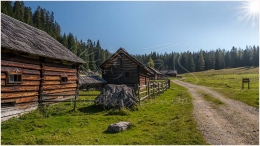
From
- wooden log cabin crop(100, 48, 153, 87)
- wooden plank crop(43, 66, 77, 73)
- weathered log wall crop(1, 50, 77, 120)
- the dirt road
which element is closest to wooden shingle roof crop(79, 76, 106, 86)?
wooden log cabin crop(100, 48, 153, 87)

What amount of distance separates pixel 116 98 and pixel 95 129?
4486 mm

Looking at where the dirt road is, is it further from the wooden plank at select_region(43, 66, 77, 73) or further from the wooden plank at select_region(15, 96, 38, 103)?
the wooden plank at select_region(43, 66, 77, 73)

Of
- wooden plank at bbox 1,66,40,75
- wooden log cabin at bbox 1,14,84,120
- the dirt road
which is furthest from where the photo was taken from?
wooden log cabin at bbox 1,14,84,120

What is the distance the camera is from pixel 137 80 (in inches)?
1105

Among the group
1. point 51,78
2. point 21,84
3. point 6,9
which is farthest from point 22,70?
point 6,9

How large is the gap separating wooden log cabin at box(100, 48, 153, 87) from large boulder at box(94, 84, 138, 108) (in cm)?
1401

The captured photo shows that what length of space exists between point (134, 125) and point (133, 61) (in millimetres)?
19325

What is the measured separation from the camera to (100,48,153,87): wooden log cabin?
92.2 ft

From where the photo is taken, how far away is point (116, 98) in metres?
13.5

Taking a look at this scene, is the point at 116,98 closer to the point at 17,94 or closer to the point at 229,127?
the point at 17,94

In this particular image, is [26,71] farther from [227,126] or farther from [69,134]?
[227,126]

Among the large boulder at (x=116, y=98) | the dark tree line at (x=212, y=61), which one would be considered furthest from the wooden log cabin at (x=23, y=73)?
the dark tree line at (x=212, y=61)

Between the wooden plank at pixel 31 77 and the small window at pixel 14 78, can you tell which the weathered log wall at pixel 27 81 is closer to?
the wooden plank at pixel 31 77

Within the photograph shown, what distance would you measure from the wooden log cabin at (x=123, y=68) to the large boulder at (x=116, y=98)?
46.0ft
